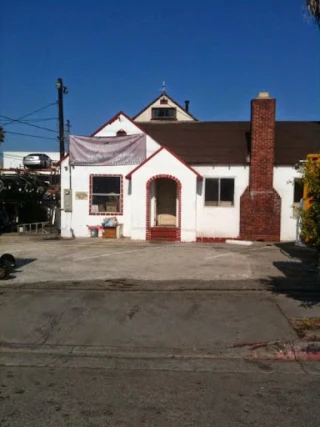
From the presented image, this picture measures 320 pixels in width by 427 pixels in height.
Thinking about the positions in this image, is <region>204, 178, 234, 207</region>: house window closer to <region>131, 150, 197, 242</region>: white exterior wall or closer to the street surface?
<region>131, 150, 197, 242</region>: white exterior wall

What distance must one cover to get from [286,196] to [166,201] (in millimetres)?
5105

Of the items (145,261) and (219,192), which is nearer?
(145,261)

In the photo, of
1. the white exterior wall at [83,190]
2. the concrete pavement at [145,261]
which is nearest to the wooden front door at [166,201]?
the white exterior wall at [83,190]

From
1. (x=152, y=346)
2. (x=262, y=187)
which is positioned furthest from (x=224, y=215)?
(x=152, y=346)

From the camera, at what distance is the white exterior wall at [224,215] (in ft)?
61.2

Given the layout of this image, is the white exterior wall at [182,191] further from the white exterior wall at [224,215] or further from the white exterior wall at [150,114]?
the white exterior wall at [150,114]

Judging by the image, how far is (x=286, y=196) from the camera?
60.4ft

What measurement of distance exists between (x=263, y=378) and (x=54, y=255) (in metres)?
9.73

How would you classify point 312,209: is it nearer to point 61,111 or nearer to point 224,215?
point 224,215

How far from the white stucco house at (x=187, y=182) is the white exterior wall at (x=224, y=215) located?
4 centimetres

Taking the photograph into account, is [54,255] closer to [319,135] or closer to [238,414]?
[238,414]

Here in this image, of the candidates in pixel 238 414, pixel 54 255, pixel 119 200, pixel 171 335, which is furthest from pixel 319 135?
pixel 238 414

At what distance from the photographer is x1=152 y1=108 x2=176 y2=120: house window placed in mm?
38406

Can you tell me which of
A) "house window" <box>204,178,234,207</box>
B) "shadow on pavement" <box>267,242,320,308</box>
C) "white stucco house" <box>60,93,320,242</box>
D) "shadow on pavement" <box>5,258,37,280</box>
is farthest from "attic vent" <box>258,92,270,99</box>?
"shadow on pavement" <box>5,258,37,280</box>
